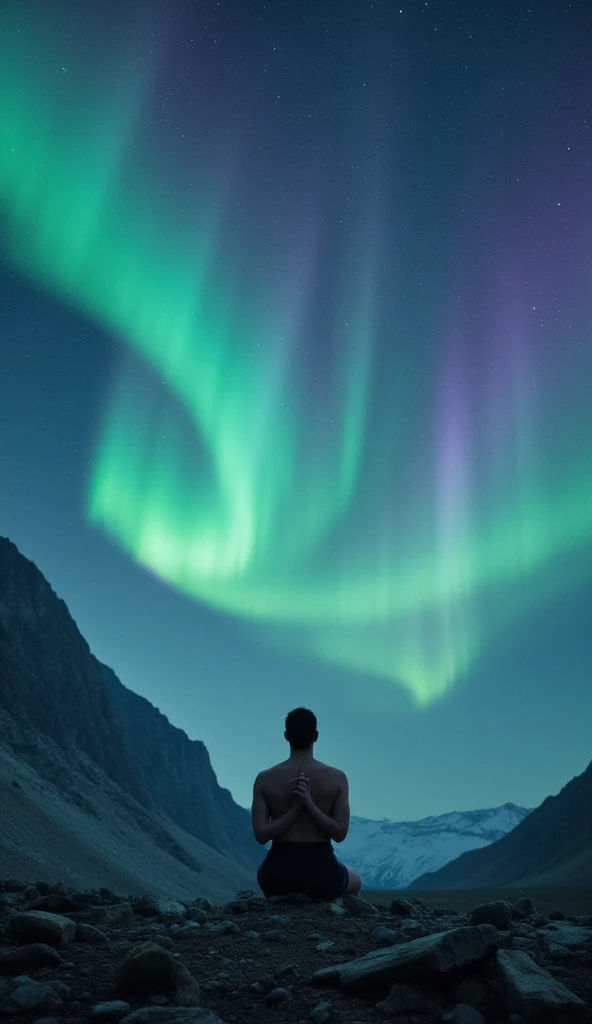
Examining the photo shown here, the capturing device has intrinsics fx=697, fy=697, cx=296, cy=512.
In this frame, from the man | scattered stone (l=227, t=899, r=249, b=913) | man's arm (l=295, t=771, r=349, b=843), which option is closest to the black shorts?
the man

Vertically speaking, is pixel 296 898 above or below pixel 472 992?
below

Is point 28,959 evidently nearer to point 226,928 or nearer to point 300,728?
point 226,928

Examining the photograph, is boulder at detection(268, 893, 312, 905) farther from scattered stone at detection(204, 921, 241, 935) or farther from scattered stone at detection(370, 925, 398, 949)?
scattered stone at detection(370, 925, 398, 949)

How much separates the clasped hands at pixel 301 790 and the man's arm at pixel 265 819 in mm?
56

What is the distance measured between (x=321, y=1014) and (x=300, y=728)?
12.1ft

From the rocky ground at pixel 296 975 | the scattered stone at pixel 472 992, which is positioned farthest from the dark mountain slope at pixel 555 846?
the scattered stone at pixel 472 992

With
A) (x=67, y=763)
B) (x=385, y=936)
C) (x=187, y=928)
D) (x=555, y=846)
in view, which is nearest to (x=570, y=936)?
(x=385, y=936)

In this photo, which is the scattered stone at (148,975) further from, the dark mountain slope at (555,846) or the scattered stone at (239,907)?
the dark mountain slope at (555,846)

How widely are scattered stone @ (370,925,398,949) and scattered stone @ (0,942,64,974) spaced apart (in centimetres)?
296

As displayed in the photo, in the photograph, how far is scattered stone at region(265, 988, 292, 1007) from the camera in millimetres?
4988

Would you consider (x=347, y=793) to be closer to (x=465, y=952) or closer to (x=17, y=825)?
(x=465, y=952)

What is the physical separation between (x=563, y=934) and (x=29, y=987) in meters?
4.81

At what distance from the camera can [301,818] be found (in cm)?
776

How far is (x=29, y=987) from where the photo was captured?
191 inches
